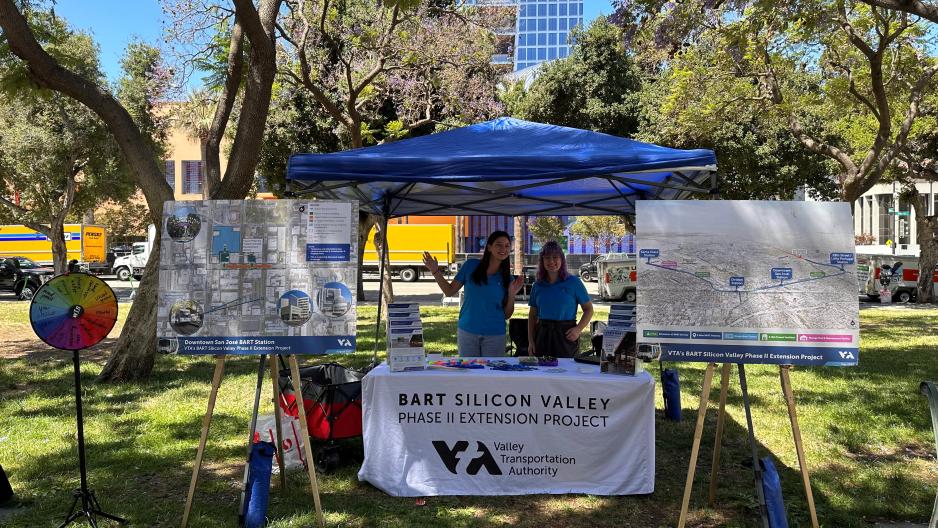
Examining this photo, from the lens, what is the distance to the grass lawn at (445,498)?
417cm

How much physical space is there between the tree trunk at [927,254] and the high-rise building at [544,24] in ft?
308

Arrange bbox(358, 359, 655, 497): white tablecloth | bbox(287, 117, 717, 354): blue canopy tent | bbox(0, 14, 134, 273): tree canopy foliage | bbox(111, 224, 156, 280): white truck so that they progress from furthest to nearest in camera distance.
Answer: bbox(111, 224, 156, 280): white truck, bbox(0, 14, 134, 273): tree canopy foliage, bbox(287, 117, 717, 354): blue canopy tent, bbox(358, 359, 655, 497): white tablecloth

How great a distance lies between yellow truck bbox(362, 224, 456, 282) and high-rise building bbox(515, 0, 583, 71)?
271ft

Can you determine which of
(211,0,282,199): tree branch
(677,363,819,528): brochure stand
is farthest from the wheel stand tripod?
(211,0,282,199): tree branch

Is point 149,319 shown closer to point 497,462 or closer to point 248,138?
point 248,138

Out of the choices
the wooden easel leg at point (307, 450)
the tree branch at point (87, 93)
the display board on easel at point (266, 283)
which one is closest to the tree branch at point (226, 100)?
the tree branch at point (87, 93)

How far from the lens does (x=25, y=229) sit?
3269cm

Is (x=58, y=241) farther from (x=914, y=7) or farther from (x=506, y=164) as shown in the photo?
(x=914, y=7)

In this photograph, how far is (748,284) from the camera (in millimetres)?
3666

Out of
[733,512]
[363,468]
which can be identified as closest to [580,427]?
[733,512]

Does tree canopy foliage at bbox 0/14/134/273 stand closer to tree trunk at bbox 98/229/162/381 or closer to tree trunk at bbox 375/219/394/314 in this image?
tree trunk at bbox 375/219/394/314

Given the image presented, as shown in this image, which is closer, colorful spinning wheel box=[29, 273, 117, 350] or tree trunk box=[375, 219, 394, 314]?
colorful spinning wheel box=[29, 273, 117, 350]

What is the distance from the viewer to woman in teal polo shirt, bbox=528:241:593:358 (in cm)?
570

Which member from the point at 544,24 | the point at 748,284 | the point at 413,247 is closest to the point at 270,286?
the point at 748,284
